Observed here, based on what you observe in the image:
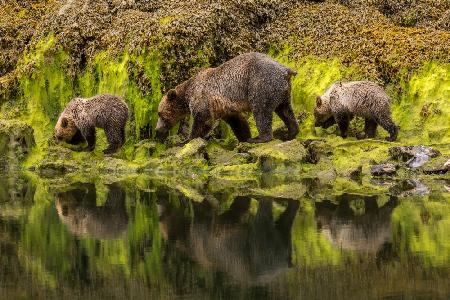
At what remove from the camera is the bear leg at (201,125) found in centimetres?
2258

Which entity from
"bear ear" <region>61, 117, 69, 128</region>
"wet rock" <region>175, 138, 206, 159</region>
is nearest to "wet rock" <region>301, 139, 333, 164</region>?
"wet rock" <region>175, 138, 206, 159</region>

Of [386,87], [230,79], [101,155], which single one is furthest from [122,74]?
[386,87]

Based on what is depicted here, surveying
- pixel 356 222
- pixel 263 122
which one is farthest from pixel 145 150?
pixel 356 222

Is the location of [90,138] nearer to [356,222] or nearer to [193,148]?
[193,148]

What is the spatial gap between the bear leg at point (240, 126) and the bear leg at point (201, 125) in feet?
2.04

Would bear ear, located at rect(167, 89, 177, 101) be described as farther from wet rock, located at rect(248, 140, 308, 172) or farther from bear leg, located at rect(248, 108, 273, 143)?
wet rock, located at rect(248, 140, 308, 172)

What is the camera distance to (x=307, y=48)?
2623 cm

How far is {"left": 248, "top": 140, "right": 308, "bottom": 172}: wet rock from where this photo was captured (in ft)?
68.3

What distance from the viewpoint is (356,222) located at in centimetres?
1191

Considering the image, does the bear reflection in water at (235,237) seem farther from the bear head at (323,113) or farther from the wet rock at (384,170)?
the bear head at (323,113)

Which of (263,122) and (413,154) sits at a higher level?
(263,122)

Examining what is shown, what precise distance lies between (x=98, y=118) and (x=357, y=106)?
765 cm

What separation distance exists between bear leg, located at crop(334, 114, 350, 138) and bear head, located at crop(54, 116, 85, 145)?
26.7ft

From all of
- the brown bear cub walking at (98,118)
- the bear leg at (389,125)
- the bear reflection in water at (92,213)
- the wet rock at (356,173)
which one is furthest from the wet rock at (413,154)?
the brown bear cub walking at (98,118)
